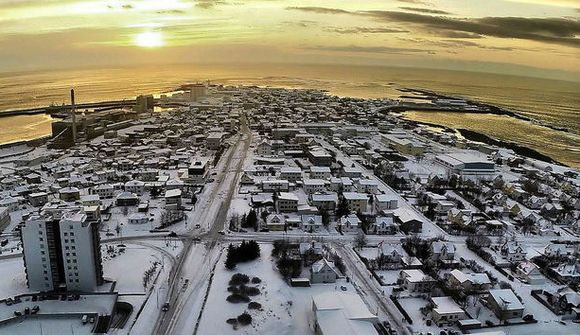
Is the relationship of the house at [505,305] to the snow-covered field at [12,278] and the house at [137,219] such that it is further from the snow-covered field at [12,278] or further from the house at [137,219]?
the snow-covered field at [12,278]

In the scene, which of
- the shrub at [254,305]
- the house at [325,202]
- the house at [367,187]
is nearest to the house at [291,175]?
the house at [367,187]

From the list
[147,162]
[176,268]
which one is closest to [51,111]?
[147,162]

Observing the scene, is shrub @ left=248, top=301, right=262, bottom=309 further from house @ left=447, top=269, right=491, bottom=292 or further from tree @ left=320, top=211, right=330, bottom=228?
tree @ left=320, top=211, right=330, bottom=228

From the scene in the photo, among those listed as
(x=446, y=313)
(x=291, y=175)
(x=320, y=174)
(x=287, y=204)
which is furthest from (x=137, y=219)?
(x=446, y=313)

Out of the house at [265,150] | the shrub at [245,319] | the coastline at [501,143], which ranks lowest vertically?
the coastline at [501,143]

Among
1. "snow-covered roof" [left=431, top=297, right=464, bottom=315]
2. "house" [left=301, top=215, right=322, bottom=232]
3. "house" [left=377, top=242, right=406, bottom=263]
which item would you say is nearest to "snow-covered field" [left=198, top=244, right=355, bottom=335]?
"house" [left=377, top=242, right=406, bottom=263]

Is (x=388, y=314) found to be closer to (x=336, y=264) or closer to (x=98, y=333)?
(x=336, y=264)

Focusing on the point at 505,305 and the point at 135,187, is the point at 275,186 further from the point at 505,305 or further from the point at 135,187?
the point at 505,305
